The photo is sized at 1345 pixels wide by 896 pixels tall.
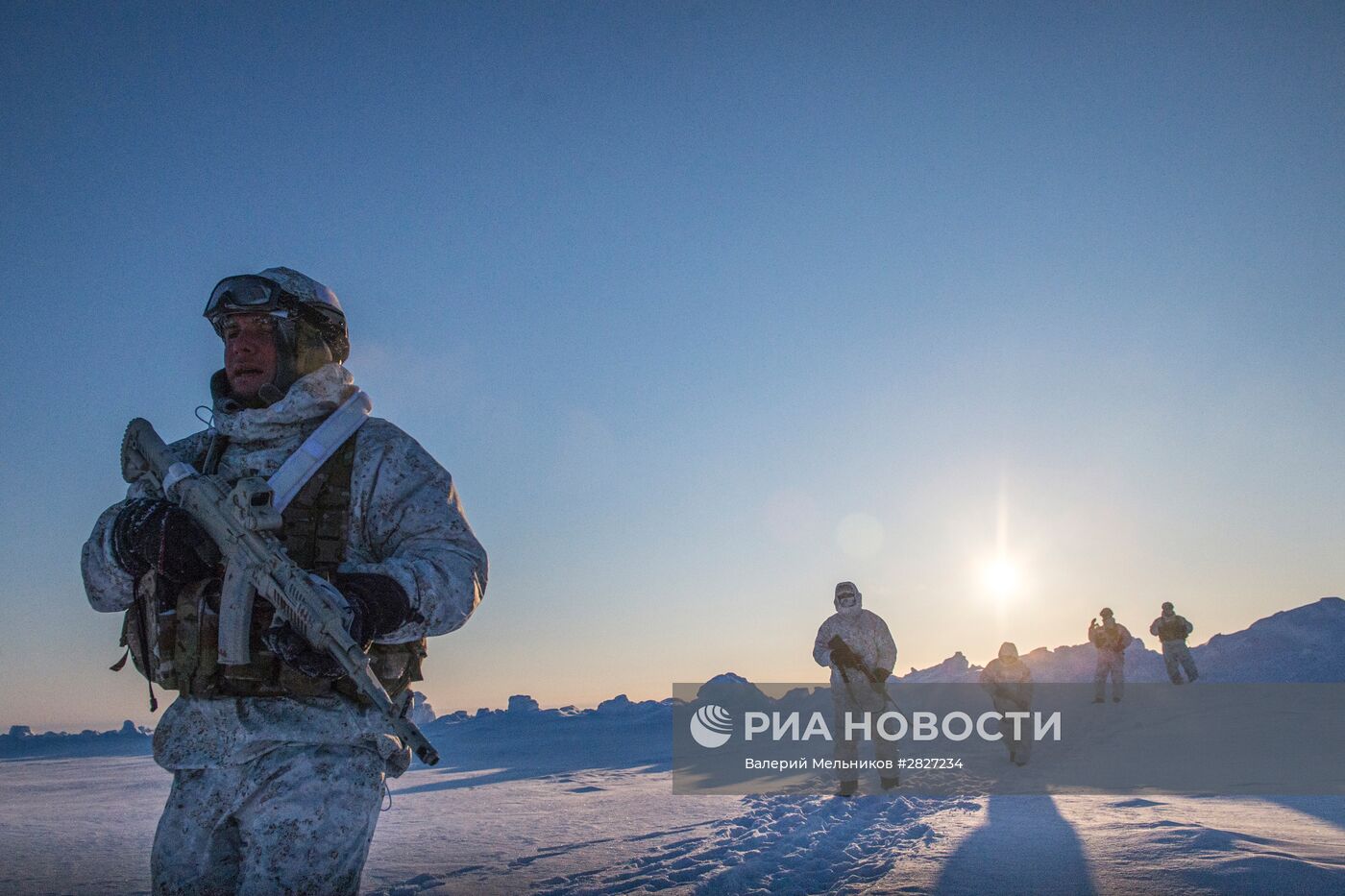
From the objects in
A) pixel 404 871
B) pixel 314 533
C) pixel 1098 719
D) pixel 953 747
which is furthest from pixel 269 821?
pixel 1098 719

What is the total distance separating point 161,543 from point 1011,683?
9.89 meters

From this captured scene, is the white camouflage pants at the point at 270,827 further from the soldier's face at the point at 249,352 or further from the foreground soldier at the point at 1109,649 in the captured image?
the foreground soldier at the point at 1109,649

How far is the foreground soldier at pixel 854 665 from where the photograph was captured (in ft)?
25.8

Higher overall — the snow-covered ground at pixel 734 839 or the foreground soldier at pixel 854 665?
the foreground soldier at pixel 854 665

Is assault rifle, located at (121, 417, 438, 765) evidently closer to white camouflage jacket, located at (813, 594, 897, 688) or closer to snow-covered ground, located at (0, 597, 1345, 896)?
snow-covered ground, located at (0, 597, 1345, 896)

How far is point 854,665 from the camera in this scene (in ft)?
26.2

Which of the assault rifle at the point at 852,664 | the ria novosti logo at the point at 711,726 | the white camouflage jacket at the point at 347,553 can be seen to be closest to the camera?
the white camouflage jacket at the point at 347,553

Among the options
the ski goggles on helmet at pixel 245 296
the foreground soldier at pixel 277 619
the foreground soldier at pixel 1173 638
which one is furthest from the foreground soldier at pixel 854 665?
the foreground soldier at pixel 1173 638

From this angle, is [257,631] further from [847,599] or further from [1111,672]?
[1111,672]

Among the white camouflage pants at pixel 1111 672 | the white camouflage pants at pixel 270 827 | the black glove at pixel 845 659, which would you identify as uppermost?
the black glove at pixel 845 659

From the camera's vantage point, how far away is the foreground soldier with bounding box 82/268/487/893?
80.0 inches

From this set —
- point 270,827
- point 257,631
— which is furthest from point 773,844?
point 257,631

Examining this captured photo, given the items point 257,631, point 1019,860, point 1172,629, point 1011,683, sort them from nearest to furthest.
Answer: point 257,631, point 1019,860, point 1011,683, point 1172,629

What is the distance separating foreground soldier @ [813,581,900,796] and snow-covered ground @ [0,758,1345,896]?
2.37 ft
